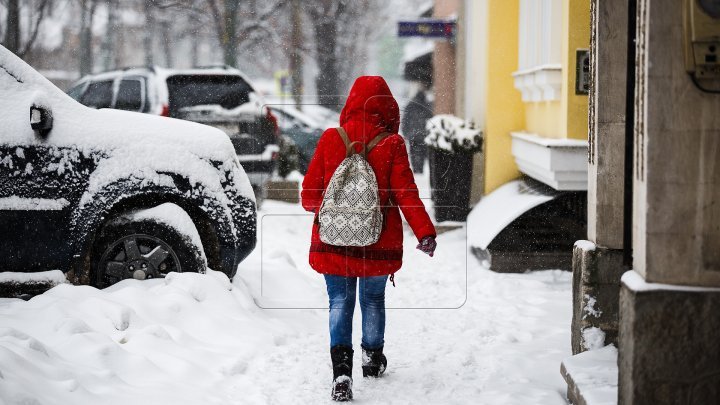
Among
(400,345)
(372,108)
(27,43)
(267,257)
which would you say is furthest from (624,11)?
(27,43)

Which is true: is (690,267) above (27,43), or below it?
below

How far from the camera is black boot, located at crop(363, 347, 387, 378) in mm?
5121

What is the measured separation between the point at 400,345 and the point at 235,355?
1095 millimetres

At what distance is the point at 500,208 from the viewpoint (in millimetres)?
9273

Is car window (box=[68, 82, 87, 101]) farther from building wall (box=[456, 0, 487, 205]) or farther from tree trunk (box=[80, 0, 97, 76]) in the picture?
tree trunk (box=[80, 0, 97, 76])

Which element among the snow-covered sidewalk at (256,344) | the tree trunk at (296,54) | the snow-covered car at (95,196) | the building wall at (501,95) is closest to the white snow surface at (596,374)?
the snow-covered sidewalk at (256,344)

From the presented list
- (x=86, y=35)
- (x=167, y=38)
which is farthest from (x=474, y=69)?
(x=167, y=38)

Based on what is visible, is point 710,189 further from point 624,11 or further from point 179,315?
point 179,315

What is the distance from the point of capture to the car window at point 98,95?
1162 cm

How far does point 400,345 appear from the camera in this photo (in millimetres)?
6074

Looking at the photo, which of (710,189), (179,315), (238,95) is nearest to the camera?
(710,189)

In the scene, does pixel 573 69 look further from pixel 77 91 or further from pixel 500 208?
pixel 77 91

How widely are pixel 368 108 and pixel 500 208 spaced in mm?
4779

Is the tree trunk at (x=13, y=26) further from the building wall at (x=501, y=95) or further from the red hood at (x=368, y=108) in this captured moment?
the red hood at (x=368, y=108)
